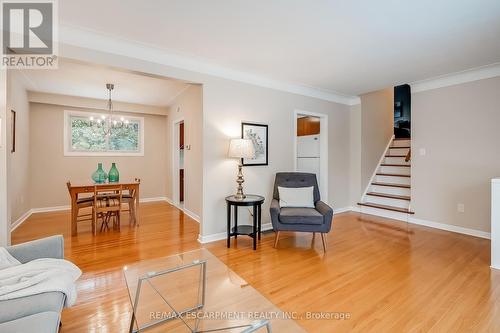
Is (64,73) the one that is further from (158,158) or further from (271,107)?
(271,107)

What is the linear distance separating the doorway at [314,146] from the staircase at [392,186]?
1056mm

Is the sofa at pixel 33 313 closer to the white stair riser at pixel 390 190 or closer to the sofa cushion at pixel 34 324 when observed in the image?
the sofa cushion at pixel 34 324

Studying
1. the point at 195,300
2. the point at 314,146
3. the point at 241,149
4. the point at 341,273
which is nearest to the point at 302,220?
the point at 341,273

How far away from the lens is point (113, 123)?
5609 mm

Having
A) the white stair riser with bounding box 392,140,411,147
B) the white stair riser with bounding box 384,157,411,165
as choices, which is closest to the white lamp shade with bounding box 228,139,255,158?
the white stair riser with bounding box 384,157,411,165

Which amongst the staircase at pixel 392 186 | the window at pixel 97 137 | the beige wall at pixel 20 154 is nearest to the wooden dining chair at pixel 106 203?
the beige wall at pixel 20 154

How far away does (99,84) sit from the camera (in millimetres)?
4227

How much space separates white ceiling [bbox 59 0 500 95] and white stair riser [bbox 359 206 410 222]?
8.23ft

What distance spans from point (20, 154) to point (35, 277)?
3893 millimetres

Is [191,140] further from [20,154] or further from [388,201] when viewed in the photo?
[388,201]

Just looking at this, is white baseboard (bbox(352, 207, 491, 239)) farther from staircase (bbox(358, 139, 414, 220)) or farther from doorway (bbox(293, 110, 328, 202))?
doorway (bbox(293, 110, 328, 202))

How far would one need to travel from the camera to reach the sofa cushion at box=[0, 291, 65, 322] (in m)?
1.17

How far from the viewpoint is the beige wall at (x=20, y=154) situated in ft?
12.2

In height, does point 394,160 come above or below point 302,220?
above
